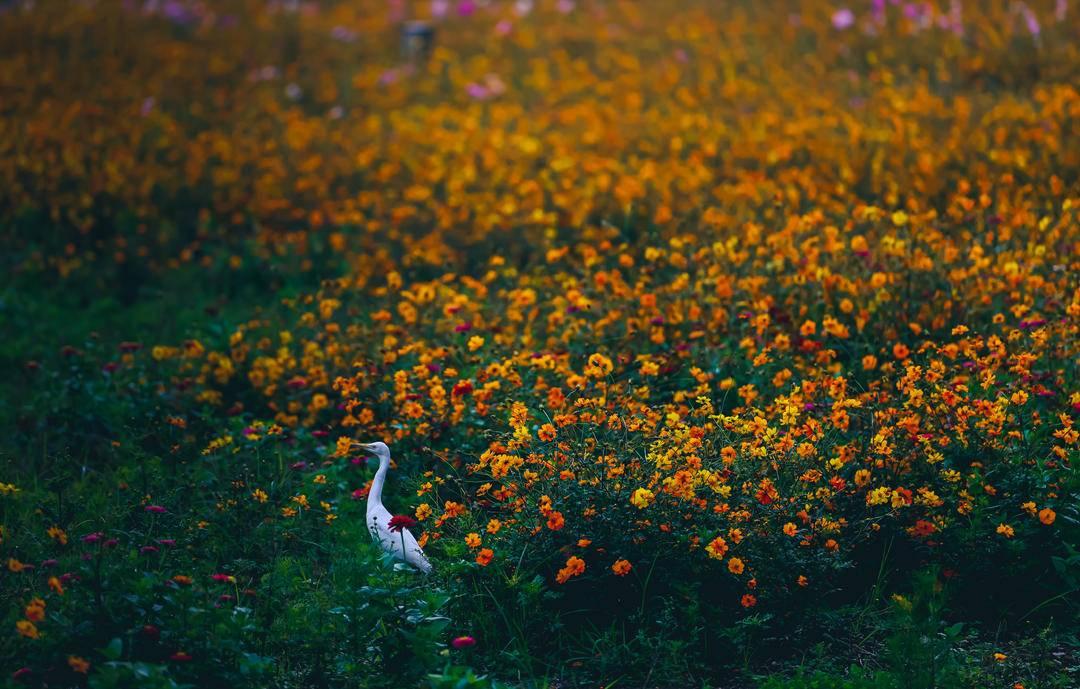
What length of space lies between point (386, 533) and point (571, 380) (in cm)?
86

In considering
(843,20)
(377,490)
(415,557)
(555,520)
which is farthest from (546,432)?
(843,20)

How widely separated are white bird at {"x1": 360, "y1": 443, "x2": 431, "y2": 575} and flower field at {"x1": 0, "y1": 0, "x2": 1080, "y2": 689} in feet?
0.23

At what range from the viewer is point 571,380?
467 centimetres

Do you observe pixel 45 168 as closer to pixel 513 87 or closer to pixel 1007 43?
pixel 513 87

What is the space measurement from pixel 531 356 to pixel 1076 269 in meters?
2.42

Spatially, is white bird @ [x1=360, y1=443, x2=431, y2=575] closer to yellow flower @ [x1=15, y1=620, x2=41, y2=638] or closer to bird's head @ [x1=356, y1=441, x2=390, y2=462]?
bird's head @ [x1=356, y1=441, x2=390, y2=462]

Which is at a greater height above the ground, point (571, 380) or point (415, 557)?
point (571, 380)

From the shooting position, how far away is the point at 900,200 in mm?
7551

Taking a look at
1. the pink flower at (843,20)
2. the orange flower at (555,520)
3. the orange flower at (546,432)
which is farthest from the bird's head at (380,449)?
the pink flower at (843,20)

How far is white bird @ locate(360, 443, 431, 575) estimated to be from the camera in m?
4.25

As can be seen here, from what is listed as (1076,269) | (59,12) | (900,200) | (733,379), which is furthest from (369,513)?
(59,12)

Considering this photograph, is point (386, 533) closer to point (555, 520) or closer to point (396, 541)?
point (396, 541)

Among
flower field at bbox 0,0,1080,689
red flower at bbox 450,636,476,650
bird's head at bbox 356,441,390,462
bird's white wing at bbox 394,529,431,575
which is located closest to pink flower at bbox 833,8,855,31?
flower field at bbox 0,0,1080,689

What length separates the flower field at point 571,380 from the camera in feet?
13.0
